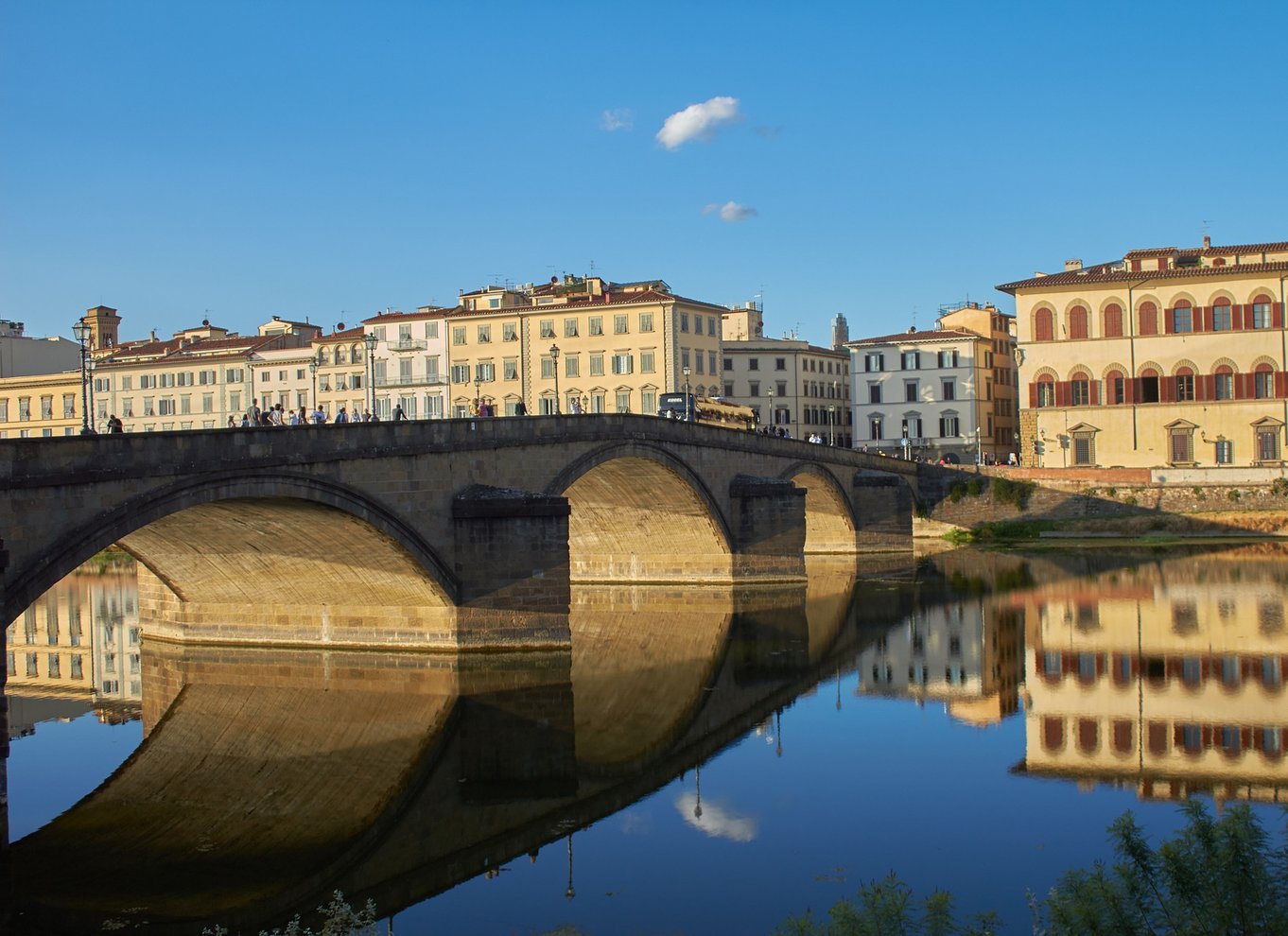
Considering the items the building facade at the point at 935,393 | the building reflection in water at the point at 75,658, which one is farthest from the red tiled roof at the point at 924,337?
the building reflection in water at the point at 75,658

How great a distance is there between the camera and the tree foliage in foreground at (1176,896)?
8.77 meters

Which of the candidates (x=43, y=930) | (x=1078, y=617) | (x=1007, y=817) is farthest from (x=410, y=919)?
(x=1078, y=617)

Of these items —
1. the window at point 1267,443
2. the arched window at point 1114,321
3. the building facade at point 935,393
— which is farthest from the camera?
the building facade at point 935,393

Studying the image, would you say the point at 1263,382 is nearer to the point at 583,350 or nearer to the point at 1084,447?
the point at 1084,447

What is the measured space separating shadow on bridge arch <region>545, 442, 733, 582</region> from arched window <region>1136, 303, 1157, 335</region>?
28275mm

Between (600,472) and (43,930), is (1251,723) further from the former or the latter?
(600,472)

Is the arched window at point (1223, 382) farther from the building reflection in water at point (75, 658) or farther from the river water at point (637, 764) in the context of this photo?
the building reflection in water at point (75, 658)

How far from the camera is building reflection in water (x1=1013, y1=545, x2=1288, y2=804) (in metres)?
19.4

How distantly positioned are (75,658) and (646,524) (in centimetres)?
1846

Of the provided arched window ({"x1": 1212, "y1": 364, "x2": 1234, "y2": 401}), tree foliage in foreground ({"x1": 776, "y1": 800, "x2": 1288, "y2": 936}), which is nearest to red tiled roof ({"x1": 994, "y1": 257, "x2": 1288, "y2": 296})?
arched window ({"x1": 1212, "y1": 364, "x2": 1234, "y2": 401})

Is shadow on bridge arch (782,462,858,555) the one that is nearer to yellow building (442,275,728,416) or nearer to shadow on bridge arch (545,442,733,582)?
shadow on bridge arch (545,442,733,582)

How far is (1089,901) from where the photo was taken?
9.02m

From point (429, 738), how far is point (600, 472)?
18.0 metres

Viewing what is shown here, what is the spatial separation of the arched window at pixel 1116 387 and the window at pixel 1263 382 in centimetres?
550
